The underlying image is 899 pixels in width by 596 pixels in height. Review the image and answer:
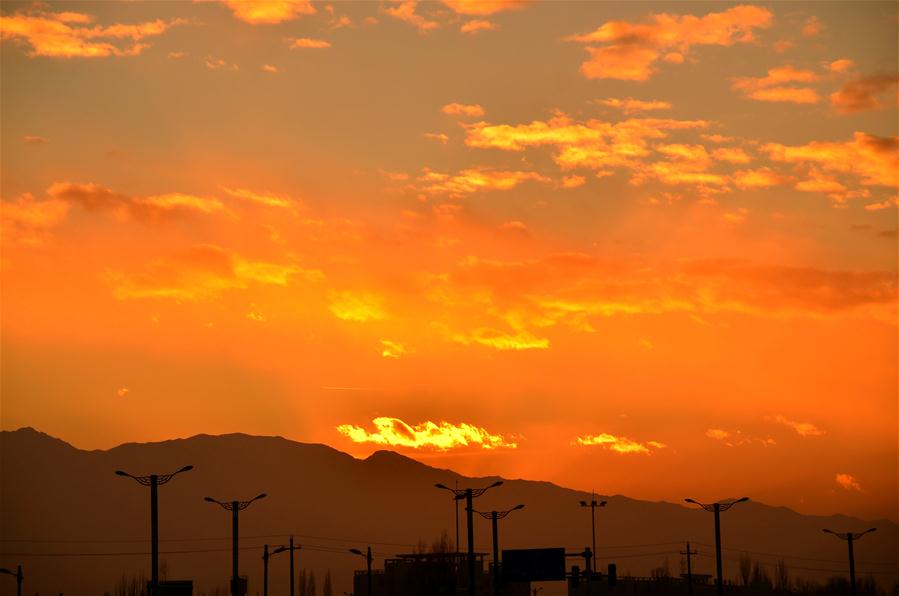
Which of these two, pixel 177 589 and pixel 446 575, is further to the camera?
pixel 446 575

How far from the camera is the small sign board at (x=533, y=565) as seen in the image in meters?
132

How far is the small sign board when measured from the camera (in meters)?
132

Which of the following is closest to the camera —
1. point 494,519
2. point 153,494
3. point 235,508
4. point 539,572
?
point 153,494

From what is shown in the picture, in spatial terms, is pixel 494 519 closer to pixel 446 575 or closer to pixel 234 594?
pixel 234 594

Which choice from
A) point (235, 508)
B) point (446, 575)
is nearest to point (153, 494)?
point (235, 508)

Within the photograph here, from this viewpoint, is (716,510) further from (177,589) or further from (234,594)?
(177,589)

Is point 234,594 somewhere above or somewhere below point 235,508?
below

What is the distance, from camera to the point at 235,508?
10788 cm

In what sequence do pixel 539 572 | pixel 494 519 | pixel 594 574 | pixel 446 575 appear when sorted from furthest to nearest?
pixel 446 575 → pixel 594 574 → pixel 539 572 → pixel 494 519

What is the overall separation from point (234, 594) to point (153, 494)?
2226 cm

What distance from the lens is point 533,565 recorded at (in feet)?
438

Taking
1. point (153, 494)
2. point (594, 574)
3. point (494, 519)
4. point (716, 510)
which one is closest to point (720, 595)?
point (716, 510)

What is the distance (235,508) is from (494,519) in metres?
22.4

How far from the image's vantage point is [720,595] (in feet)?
371
